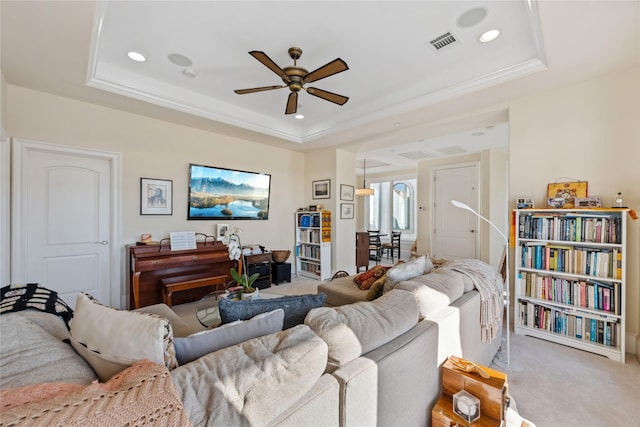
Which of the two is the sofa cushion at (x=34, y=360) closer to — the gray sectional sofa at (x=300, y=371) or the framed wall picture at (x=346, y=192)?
the gray sectional sofa at (x=300, y=371)

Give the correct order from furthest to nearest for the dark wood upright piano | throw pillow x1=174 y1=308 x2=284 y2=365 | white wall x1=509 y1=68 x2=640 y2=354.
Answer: the dark wood upright piano, white wall x1=509 y1=68 x2=640 y2=354, throw pillow x1=174 y1=308 x2=284 y2=365

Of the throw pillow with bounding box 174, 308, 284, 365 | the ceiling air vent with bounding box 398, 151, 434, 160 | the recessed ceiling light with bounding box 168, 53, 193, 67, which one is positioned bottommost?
the throw pillow with bounding box 174, 308, 284, 365

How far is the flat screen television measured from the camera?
4.21 m

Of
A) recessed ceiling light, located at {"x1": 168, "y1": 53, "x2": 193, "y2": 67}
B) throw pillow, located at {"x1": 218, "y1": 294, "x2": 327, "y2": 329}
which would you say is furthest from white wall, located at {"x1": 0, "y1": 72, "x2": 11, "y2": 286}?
throw pillow, located at {"x1": 218, "y1": 294, "x2": 327, "y2": 329}

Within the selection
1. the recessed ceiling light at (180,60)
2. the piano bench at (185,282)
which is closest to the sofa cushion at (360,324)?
the piano bench at (185,282)

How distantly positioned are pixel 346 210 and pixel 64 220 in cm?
421

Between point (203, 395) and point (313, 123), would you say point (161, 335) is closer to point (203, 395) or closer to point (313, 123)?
point (203, 395)

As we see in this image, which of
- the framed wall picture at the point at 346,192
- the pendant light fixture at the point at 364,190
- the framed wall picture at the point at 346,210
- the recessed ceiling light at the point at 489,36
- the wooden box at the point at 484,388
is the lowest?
the wooden box at the point at 484,388

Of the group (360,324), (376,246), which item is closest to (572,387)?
(360,324)

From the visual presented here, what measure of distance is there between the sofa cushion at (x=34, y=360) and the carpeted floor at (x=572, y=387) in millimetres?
2399

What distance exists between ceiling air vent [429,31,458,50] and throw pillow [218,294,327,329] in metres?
2.50

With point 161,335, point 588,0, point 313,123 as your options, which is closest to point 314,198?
point 313,123

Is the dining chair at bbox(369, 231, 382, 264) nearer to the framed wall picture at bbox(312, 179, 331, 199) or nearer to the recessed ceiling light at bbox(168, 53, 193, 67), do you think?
the framed wall picture at bbox(312, 179, 331, 199)

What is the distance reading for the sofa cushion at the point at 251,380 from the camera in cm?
72
